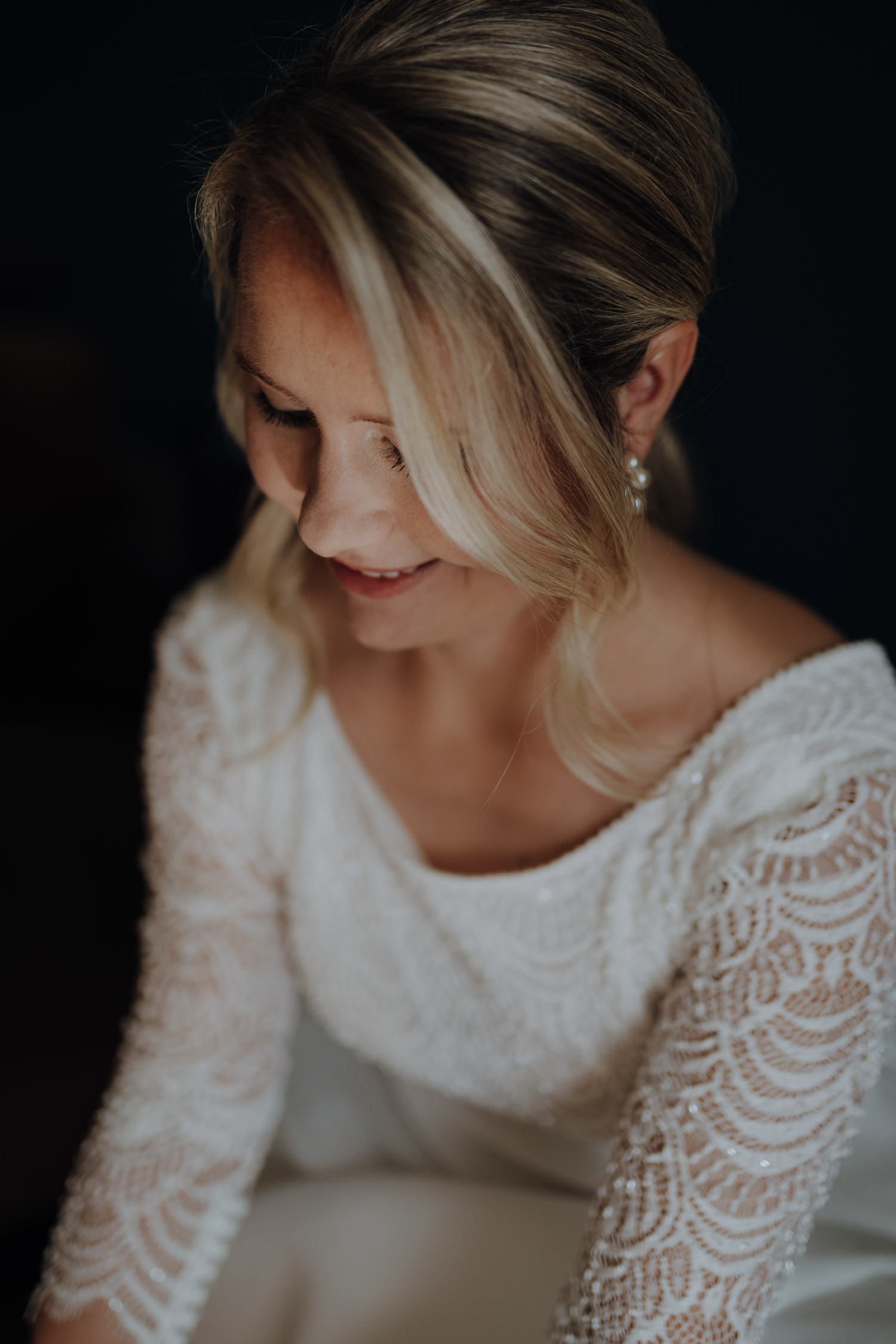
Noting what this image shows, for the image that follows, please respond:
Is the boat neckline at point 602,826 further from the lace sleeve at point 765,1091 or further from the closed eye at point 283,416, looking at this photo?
the closed eye at point 283,416

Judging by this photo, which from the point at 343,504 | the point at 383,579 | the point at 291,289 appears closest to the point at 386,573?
the point at 383,579

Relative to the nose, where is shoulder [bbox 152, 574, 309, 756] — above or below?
below

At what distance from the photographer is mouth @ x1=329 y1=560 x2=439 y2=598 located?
31.4 inches

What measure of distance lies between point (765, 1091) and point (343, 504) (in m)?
0.50

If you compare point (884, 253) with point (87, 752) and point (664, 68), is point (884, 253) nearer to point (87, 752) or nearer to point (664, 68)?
point (664, 68)

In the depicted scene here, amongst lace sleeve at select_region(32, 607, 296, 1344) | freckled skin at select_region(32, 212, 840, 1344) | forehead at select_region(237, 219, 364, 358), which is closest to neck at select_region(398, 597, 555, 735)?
freckled skin at select_region(32, 212, 840, 1344)

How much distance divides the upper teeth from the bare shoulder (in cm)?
27

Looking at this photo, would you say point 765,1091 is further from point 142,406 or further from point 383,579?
point 142,406

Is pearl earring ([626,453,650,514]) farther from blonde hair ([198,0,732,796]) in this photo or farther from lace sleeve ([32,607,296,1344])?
lace sleeve ([32,607,296,1344])

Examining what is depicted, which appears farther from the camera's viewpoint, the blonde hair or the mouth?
the mouth

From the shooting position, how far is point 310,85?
0.68 m

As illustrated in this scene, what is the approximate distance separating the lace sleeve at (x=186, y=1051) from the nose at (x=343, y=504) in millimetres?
383

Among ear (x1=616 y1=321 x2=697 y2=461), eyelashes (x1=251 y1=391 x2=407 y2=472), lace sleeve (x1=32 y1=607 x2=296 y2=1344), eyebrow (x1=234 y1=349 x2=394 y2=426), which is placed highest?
ear (x1=616 y1=321 x2=697 y2=461)

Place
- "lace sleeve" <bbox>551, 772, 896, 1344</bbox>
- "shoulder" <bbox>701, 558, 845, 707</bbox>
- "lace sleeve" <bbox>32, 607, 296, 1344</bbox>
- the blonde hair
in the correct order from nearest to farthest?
the blonde hair
"lace sleeve" <bbox>551, 772, 896, 1344</bbox>
"shoulder" <bbox>701, 558, 845, 707</bbox>
"lace sleeve" <bbox>32, 607, 296, 1344</bbox>
